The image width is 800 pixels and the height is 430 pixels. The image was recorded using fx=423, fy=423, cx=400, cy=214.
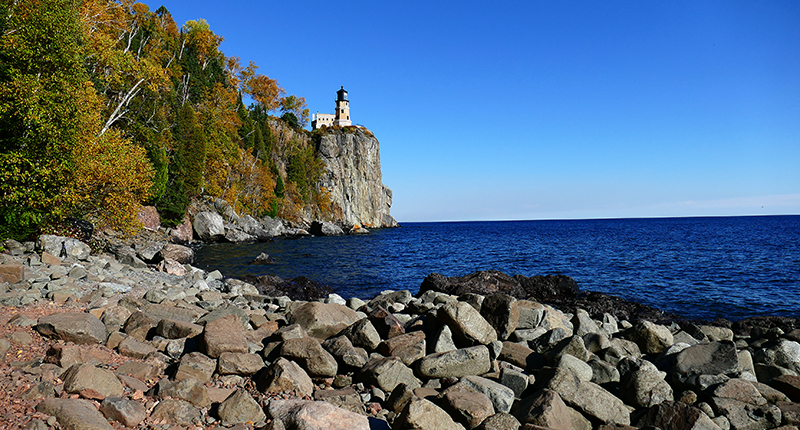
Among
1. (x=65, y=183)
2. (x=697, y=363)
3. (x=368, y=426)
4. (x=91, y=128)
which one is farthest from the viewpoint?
(x=91, y=128)

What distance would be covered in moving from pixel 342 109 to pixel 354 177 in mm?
26795

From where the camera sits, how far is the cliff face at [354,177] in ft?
312

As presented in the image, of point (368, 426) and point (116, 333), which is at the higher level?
point (116, 333)

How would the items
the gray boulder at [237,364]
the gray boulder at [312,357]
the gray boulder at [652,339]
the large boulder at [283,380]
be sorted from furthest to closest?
the gray boulder at [652,339] < the gray boulder at [312,357] < the gray boulder at [237,364] < the large boulder at [283,380]

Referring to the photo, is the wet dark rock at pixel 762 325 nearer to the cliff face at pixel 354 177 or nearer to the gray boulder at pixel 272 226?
the gray boulder at pixel 272 226

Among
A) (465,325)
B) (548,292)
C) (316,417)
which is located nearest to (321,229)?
(548,292)

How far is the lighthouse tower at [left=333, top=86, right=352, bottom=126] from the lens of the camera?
118 m

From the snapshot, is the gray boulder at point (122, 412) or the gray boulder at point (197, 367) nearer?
the gray boulder at point (122, 412)

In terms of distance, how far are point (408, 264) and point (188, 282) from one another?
69.2ft

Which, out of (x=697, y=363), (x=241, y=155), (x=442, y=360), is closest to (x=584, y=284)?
(x=697, y=363)

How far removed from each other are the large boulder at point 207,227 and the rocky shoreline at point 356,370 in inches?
1397

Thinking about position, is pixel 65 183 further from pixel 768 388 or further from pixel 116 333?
pixel 768 388

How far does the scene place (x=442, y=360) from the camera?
789 centimetres

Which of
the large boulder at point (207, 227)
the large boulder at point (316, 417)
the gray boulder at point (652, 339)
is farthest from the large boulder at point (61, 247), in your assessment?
the large boulder at point (207, 227)
